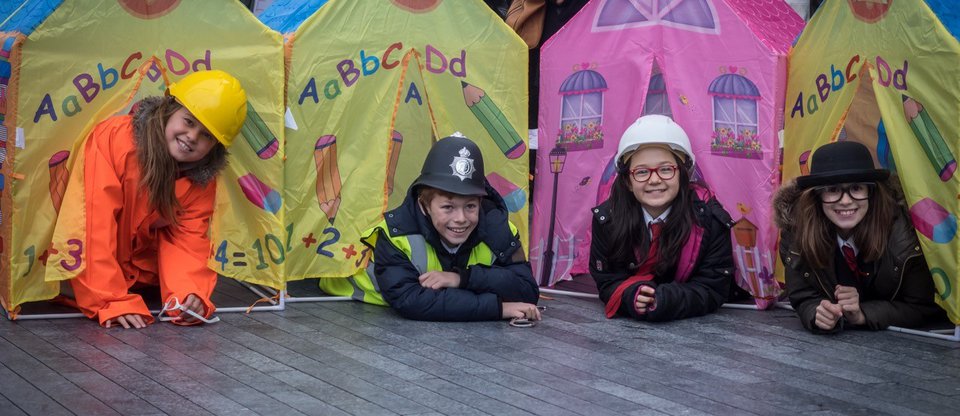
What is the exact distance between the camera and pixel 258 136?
15.5ft

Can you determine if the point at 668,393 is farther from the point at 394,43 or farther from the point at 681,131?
the point at 394,43

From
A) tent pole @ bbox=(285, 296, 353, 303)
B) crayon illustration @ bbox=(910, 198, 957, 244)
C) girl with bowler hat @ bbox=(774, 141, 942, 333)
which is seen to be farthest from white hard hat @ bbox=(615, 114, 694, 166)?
tent pole @ bbox=(285, 296, 353, 303)

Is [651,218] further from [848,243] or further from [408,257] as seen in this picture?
[408,257]

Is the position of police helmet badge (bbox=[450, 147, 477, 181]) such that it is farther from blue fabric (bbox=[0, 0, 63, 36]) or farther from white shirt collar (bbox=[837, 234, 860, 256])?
blue fabric (bbox=[0, 0, 63, 36])

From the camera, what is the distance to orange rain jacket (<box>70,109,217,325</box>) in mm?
4227

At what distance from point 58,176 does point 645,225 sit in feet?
8.08

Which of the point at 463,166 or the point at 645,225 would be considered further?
the point at 645,225

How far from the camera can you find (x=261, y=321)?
4453 millimetres

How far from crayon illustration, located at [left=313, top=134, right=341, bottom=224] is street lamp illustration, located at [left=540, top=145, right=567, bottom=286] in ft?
3.72

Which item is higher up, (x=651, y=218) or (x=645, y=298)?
(x=651, y=218)

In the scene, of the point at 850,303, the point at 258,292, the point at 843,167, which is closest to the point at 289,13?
the point at 258,292

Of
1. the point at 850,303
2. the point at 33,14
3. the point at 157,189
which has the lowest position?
the point at 850,303

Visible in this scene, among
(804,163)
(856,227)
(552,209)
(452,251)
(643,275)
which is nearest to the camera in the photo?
(856,227)

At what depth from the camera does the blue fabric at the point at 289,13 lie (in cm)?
501
